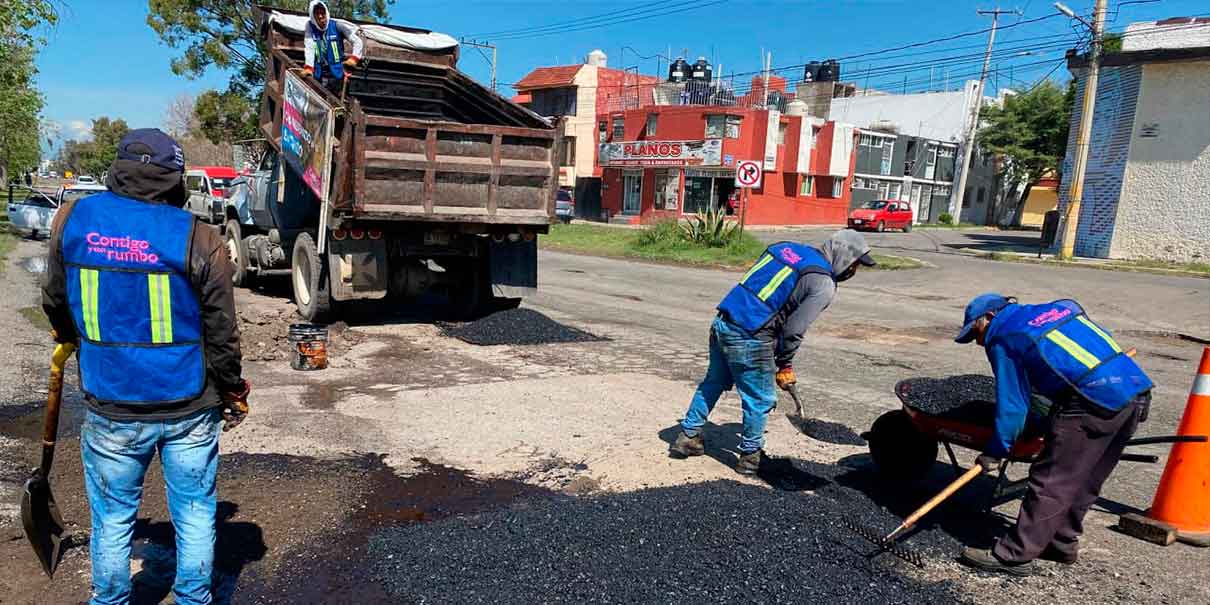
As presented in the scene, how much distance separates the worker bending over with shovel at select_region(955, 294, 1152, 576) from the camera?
142 inches

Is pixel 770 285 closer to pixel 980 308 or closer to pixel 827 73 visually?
pixel 980 308

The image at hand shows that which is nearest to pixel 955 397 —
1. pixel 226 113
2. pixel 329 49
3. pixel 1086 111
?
pixel 329 49

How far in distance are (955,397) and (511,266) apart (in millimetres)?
6061

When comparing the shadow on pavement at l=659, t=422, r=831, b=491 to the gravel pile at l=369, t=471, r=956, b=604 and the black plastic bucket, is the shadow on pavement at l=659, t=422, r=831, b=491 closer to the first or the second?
the gravel pile at l=369, t=471, r=956, b=604

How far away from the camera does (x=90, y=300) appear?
104 inches

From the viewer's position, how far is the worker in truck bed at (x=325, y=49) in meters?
9.28

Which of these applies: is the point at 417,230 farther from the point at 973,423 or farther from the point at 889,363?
the point at 973,423

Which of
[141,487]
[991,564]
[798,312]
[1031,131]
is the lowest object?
[991,564]

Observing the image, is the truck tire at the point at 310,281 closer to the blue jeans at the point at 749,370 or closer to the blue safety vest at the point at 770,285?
the blue jeans at the point at 749,370

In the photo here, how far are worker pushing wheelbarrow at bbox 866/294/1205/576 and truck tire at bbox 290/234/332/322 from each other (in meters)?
7.07

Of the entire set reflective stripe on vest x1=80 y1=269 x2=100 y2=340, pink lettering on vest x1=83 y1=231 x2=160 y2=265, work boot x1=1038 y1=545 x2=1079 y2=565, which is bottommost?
work boot x1=1038 y1=545 x2=1079 y2=565

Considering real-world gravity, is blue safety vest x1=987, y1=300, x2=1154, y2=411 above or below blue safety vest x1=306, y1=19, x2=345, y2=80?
→ below

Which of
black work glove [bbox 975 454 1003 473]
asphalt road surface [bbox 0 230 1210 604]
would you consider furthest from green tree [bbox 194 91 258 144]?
black work glove [bbox 975 454 1003 473]

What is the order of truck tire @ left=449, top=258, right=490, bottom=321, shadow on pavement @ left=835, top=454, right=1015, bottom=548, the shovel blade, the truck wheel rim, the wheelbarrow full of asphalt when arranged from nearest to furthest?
the shovel blade, the wheelbarrow full of asphalt, shadow on pavement @ left=835, top=454, right=1015, bottom=548, the truck wheel rim, truck tire @ left=449, top=258, right=490, bottom=321
